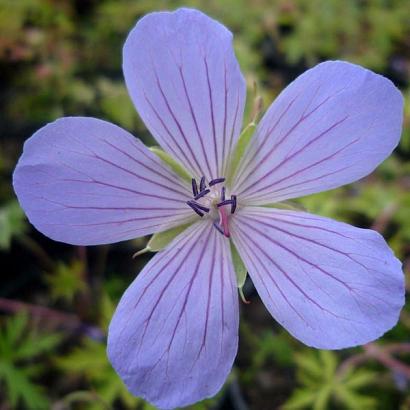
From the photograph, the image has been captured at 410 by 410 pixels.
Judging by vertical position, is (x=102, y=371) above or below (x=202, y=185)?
below

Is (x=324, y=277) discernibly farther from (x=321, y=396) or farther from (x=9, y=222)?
(x=9, y=222)

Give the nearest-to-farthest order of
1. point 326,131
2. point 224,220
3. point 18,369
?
point 326,131 → point 224,220 → point 18,369

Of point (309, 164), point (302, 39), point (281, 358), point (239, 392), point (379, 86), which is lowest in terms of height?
point (239, 392)

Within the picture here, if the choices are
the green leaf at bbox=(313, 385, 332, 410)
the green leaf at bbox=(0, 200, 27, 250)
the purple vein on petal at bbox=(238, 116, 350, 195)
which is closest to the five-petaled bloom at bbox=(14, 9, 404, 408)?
the purple vein on petal at bbox=(238, 116, 350, 195)

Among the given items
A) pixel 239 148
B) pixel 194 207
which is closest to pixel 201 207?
pixel 194 207

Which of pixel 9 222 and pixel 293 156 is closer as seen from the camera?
pixel 293 156

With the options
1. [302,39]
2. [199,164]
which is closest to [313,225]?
[199,164]

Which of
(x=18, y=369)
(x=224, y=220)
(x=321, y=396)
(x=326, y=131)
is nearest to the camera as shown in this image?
(x=326, y=131)

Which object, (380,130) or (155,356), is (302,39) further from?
(155,356)
